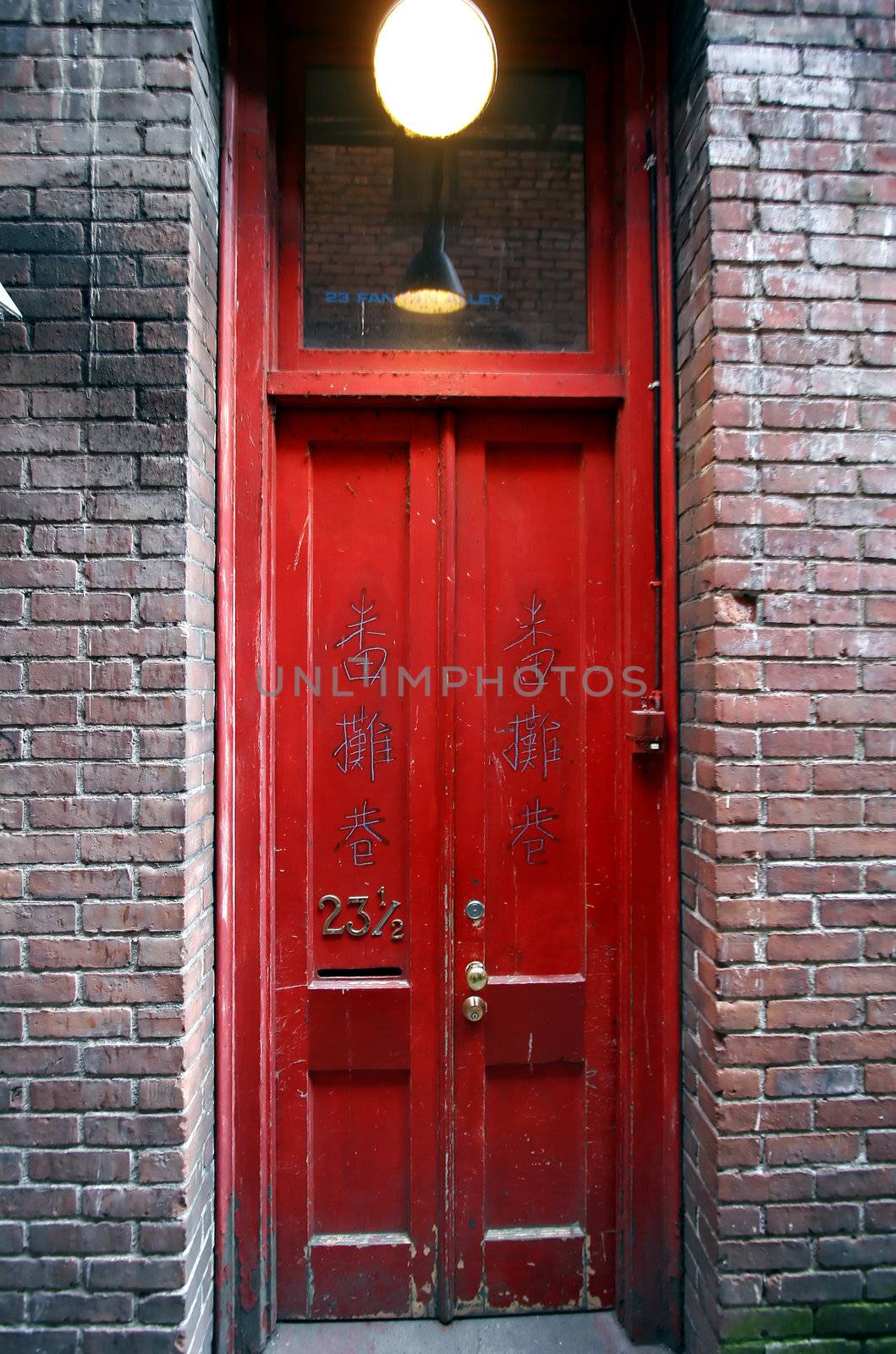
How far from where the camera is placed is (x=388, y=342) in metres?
2.44

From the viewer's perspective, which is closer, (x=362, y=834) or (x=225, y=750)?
(x=225, y=750)

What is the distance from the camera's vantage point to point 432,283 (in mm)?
2459

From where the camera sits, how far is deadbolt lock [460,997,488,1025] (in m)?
2.33

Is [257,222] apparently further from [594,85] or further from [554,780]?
[554,780]

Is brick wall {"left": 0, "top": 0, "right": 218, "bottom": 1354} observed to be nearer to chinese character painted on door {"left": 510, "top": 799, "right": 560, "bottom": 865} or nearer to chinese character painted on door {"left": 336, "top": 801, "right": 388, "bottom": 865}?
chinese character painted on door {"left": 336, "top": 801, "right": 388, "bottom": 865}

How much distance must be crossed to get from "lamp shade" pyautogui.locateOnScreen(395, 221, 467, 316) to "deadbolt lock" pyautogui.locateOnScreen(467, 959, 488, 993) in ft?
6.84

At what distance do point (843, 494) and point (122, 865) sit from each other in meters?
2.13

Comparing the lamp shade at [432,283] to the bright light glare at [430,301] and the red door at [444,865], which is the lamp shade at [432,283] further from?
the red door at [444,865]

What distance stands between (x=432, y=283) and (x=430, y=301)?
7cm

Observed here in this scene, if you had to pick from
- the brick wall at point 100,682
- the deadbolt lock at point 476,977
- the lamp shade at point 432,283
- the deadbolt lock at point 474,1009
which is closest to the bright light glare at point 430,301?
the lamp shade at point 432,283

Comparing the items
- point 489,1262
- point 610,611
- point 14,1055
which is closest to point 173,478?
point 610,611

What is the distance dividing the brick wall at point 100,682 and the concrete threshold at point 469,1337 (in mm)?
415

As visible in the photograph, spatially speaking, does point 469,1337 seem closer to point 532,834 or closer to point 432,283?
point 532,834

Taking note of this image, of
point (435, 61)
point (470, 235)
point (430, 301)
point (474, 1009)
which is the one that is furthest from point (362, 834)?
point (435, 61)
